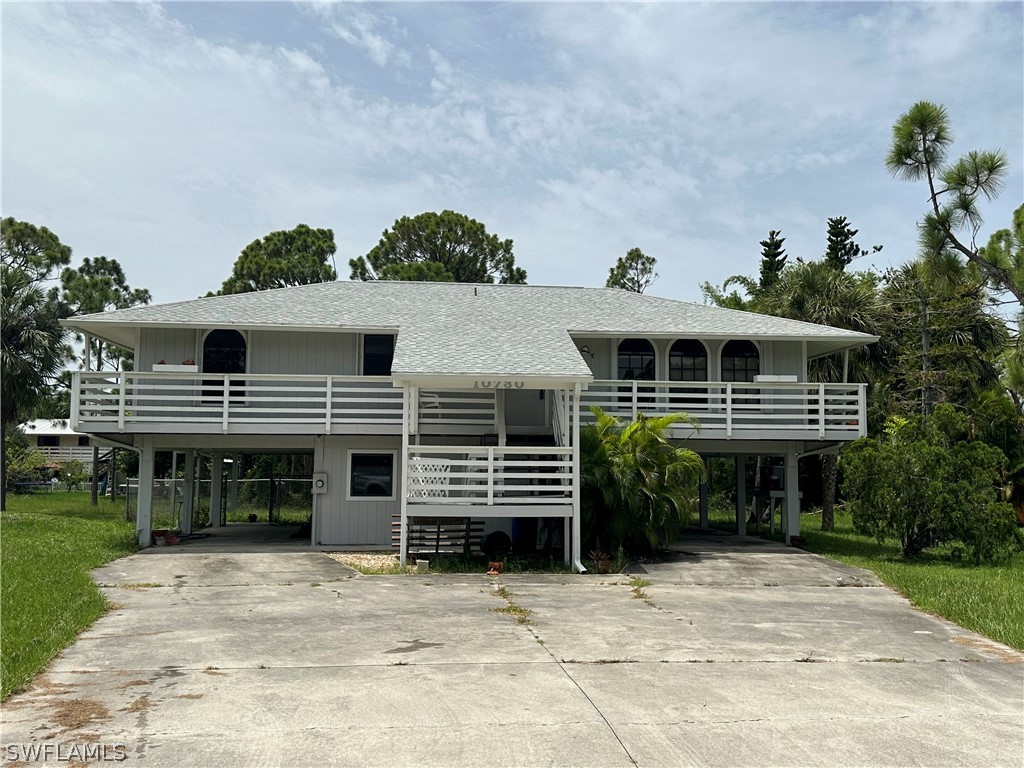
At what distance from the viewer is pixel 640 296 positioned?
2477 cm

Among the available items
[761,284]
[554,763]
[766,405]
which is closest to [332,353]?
[766,405]

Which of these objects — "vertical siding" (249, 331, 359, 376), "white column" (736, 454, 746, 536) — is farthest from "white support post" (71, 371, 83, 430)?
"white column" (736, 454, 746, 536)

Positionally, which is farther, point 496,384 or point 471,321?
point 471,321

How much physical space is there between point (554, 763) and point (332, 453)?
14.6 m

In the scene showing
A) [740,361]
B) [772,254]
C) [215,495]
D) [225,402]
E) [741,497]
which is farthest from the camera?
[772,254]

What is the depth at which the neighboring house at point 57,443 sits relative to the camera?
6212cm

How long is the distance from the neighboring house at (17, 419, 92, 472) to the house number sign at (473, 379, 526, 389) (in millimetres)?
50729

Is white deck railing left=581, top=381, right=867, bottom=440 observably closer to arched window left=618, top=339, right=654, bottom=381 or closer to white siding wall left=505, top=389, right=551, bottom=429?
arched window left=618, top=339, right=654, bottom=381

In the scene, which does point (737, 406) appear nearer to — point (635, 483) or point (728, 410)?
point (728, 410)

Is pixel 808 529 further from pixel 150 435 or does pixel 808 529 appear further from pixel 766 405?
pixel 150 435

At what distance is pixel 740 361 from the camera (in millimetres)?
21797

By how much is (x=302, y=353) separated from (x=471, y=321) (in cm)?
374

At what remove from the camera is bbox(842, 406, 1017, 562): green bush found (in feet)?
59.5

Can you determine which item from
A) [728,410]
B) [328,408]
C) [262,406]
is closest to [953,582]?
[728,410]
